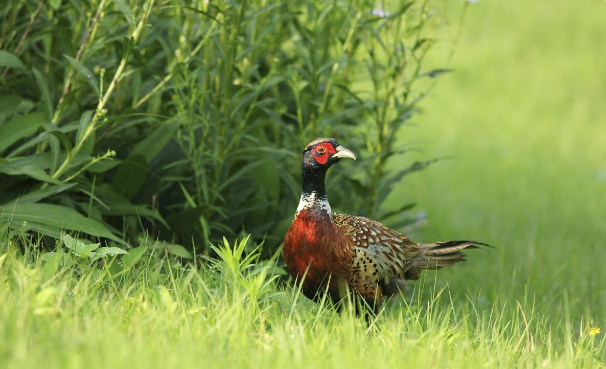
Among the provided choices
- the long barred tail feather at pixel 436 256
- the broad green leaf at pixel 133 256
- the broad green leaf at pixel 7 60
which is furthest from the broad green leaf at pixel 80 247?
the long barred tail feather at pixel 436 256

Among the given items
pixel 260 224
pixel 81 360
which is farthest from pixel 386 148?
pixel 81 360

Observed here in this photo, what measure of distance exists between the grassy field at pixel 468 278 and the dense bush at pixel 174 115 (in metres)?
0.62

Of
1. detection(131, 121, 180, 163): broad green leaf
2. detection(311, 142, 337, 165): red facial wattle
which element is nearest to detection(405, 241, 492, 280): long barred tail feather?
detection(311, 142, 337, 165): red facial wattle

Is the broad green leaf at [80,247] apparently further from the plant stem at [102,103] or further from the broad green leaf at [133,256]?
the plant stem at [102,103]

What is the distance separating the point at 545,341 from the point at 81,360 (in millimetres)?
2539

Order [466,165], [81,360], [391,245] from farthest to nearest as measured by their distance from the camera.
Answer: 1. [466,165]
2. [391,245]
3. [81,360]

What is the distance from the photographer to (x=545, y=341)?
4094mm

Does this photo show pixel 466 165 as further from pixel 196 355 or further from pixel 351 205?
pixel 196 355

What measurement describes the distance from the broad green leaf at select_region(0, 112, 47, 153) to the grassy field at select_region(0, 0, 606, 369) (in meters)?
0.96

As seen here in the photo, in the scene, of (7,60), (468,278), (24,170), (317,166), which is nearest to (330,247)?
(317,166)

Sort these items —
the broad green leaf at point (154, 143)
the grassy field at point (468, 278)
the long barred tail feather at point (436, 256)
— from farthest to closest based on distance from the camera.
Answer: the broad green leaf at point (154, 143), the long barred tail feather at point (436, 256), the grassy field at point (468, 278)

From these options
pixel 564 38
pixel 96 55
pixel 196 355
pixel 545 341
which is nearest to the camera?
pixel 196 355

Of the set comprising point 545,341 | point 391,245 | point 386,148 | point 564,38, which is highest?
point 564,38

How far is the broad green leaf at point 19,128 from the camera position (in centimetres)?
438
